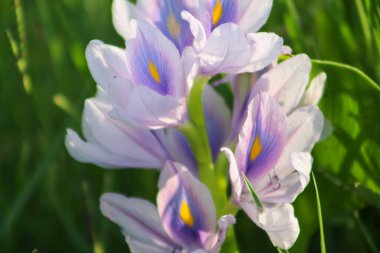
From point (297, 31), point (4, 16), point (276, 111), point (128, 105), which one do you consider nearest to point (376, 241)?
point (297, 31)

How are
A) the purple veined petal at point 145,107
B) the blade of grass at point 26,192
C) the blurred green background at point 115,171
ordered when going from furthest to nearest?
the blade of grass at point 26,192, the blurred green background at point 115,171, the purple veined petal at point 145,107

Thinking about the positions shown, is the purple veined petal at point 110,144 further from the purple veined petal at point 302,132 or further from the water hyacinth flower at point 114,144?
the purple veined petal at point 302,132

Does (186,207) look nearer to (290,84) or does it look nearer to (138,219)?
(138,219)

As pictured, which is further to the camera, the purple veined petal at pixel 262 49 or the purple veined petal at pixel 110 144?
the purple veined petal at pixel 110 144

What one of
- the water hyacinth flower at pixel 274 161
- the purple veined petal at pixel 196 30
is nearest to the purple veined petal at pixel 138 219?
the water hyacinth flower at pixel 274 161

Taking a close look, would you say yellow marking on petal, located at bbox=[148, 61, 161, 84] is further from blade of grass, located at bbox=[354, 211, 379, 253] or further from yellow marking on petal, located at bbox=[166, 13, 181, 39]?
blade of grass, located at bbox=[354, 211, 379, 253]

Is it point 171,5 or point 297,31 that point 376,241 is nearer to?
point 297,31
